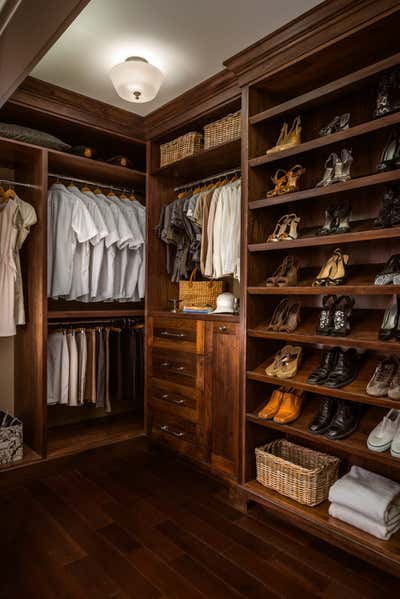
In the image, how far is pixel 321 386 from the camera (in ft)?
6.69

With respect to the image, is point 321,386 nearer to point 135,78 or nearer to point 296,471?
point 296,471

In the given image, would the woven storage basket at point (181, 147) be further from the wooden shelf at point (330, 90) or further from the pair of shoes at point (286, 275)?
the pair of shoes at point (286, 275)

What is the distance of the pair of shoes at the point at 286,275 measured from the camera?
89.4 inches

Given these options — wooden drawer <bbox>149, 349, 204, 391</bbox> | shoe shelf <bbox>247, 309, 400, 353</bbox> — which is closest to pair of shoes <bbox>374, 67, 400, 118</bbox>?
shoe shelf <bbox>247, 309, 400, 353</bbox>

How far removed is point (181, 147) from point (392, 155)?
5.26 ft

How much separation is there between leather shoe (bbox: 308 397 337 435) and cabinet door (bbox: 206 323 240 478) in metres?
0.50

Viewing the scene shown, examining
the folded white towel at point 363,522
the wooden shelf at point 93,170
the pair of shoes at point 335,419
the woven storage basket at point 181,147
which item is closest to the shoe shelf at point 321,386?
the pair of shoes at point 335,419

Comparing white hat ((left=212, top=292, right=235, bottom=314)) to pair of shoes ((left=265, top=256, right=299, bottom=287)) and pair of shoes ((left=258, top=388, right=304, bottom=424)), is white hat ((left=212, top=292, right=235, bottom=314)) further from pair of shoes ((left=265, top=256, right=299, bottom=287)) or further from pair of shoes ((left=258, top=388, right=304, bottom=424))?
pair of shoes ((left=258, top=388, right=304, bottom=424))

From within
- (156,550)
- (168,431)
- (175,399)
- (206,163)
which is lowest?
(156,550)

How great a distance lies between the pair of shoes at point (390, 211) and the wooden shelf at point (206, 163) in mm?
1009

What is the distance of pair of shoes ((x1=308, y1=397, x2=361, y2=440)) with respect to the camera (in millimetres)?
2011

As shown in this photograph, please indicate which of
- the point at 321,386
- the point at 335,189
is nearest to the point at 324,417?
the point at 321,386

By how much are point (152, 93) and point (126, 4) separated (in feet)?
1.66

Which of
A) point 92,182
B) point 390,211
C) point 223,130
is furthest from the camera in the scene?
point 92,182
